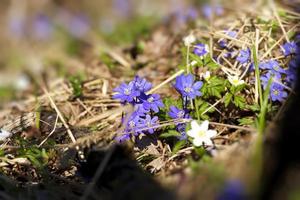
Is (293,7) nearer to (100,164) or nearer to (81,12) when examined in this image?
(100,164)

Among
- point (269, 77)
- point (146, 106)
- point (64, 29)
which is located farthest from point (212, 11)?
point (64, 29)

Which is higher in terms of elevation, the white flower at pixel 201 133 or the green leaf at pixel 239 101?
the green leaf at pixel 239 101

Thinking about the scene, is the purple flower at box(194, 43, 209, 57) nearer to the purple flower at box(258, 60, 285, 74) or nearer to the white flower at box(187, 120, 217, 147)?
the purple flower at box(258, 60, 285, 74)

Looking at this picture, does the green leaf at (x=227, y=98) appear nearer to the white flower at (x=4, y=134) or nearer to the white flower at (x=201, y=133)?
the white flower at (x=201, y=133)

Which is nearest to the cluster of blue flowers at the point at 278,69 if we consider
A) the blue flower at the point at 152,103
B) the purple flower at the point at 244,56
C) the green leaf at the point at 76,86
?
the purple flower at the point at 244,56

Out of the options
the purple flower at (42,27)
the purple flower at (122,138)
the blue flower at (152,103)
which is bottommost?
the purple flower at (122,138)

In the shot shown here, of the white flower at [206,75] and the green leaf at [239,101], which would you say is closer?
the green leaf at [239,101]

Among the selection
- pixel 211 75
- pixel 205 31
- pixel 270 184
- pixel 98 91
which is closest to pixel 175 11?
pixel 205 31

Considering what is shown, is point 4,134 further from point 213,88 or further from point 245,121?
point 245,121
